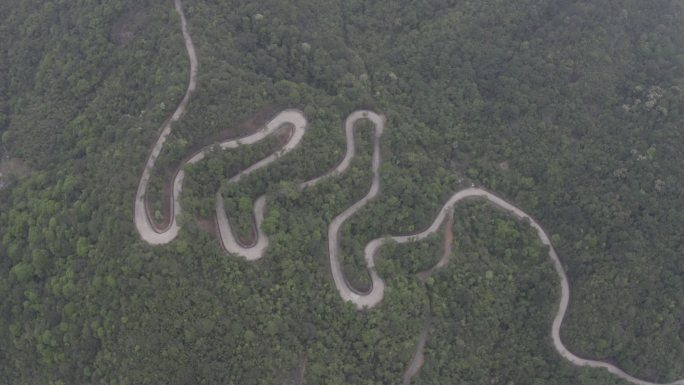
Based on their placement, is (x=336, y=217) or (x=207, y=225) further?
Answer: (x=336, y=217)

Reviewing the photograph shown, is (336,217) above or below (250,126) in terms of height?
below

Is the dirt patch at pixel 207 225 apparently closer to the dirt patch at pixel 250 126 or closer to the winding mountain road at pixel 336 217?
the winding mountain road at pixel 336 217

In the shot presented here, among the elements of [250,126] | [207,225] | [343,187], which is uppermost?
[250,126]

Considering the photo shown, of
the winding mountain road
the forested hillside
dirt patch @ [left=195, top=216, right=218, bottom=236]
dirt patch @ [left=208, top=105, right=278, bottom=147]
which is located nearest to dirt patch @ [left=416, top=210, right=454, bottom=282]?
the winding mountain road

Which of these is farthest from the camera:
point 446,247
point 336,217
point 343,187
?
point 446,247

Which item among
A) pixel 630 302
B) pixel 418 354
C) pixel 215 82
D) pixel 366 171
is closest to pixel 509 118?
pixel 366 171

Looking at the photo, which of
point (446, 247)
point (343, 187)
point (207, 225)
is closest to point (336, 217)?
point (343, 187)

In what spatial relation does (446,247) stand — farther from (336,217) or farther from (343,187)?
(343,187)

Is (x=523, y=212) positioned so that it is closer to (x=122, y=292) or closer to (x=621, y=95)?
(x=621, y=95)
